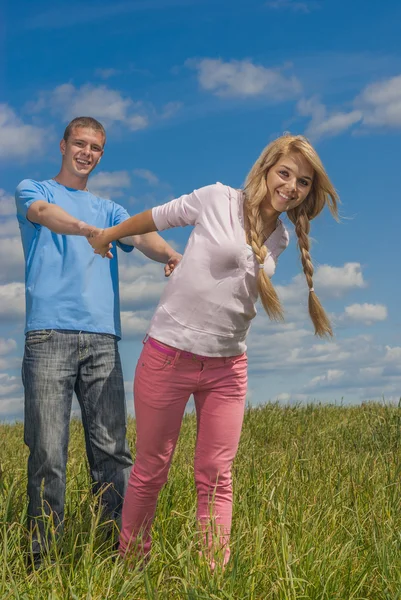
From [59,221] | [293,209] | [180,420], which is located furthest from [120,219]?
[180,420]

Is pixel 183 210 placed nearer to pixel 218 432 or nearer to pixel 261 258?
pixel 261 258

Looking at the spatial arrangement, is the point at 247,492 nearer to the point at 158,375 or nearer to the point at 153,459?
the point at 153,459

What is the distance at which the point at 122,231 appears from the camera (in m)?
3.92

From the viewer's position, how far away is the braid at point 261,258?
11.5 feet

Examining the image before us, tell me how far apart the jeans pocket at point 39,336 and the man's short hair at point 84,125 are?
120 cm

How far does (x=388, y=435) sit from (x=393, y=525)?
3149 mm

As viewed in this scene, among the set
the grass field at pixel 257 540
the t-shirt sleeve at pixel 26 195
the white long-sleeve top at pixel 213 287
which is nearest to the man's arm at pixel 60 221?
the t-shirt sleeve at pixel 26 195

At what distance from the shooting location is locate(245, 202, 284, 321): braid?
3506 mm

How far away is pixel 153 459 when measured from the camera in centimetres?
369

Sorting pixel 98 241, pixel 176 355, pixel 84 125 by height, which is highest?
pixel 84 125

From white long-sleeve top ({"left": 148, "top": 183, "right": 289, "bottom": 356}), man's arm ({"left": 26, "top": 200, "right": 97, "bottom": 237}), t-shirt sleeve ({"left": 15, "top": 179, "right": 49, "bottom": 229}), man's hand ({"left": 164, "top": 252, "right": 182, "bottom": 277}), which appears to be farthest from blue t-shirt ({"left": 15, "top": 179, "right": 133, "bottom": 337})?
white long-sleeve top ({"left": 148, "top": 183, "right": 289, "bottom": 356})

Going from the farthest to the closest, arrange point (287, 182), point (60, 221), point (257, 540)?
point (60, 221)
point (287, 182)
point (257, 540)

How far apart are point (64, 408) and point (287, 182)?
1736mm

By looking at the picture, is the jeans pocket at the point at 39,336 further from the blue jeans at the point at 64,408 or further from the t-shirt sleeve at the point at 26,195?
the t-shirt sleeve at the point at 26,195
